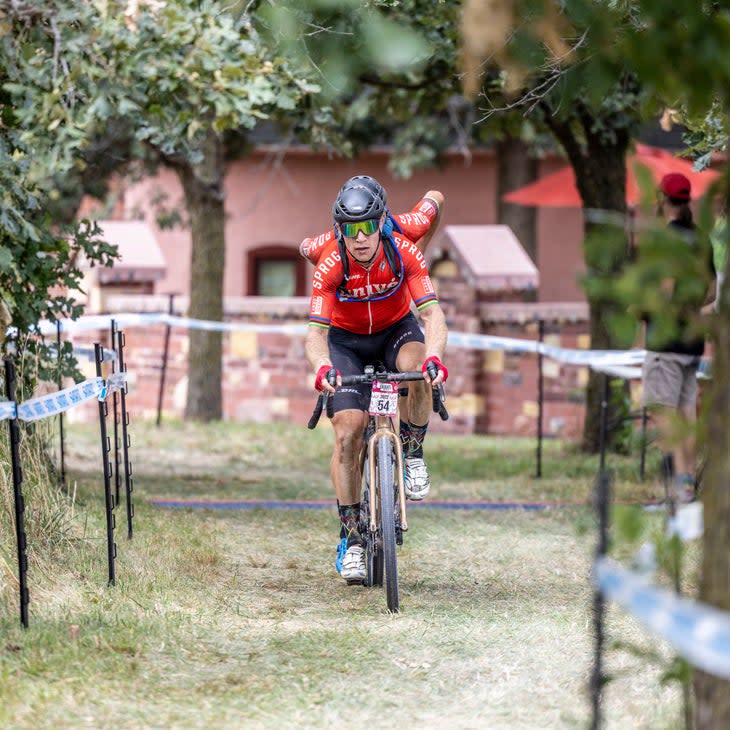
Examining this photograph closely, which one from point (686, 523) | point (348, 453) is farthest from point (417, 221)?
point (686, 523)

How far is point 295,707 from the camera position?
5.25 meters

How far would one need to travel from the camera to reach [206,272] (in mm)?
17609

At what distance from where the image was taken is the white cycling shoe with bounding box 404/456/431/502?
750 cm

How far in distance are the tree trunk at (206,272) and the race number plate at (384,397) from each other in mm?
10301

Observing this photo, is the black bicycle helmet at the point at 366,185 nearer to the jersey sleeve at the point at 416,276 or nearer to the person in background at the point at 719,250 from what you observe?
the jersey sleeve at the point at 416,276

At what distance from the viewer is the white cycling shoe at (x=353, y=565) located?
24.6ft

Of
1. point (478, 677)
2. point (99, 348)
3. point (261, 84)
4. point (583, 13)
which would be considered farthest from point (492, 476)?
point (583, 13)

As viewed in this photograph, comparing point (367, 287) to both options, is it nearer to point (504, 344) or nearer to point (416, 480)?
point (416, 480)

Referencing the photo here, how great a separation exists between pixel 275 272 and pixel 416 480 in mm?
20852

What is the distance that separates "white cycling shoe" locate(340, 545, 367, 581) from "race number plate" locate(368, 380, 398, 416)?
0.84 meters

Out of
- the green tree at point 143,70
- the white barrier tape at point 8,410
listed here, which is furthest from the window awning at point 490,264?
the white barrier tape at point 8,410

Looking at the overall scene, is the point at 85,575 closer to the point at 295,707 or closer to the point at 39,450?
the point at 39,450

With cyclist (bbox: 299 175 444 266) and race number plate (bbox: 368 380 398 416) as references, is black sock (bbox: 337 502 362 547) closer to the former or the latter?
race number plate (bbox: 368 380 398 416)

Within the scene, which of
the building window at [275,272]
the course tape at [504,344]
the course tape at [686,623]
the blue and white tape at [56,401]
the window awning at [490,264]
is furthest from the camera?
the building window at [275,272]
